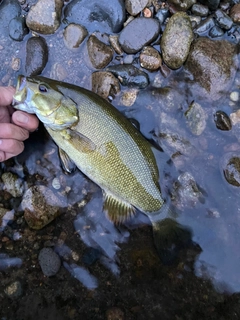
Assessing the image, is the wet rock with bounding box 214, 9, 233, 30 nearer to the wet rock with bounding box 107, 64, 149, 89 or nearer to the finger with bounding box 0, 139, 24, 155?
the wet rock with bounding box 107, 64, 149, 89

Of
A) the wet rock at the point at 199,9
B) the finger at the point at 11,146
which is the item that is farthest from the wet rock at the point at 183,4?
the finger at the point at 11,146

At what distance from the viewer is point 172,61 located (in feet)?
12.4

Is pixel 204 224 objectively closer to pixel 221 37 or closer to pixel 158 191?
pixel 158 191

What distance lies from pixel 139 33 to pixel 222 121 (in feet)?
4.40

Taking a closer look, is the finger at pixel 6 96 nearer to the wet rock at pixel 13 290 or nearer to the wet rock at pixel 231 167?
the wet rock at pixel 13 290

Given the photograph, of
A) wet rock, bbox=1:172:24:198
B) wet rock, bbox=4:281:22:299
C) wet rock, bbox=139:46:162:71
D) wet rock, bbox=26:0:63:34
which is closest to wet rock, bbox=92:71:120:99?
wet rock, bbox=139:46:162:71

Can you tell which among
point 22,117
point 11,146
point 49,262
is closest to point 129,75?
point 22,117

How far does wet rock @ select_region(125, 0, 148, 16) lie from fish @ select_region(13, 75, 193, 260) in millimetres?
1098

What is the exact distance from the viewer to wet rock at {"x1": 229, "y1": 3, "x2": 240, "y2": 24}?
3.80 metres

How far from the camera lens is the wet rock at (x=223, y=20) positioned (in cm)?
379

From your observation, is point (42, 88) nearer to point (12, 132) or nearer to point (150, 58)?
point (12, 132)

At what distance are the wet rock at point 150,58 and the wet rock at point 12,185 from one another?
1951 mm

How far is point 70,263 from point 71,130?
1.51 meters

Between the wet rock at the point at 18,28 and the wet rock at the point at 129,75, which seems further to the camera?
the wet rock at the point at 18,28
